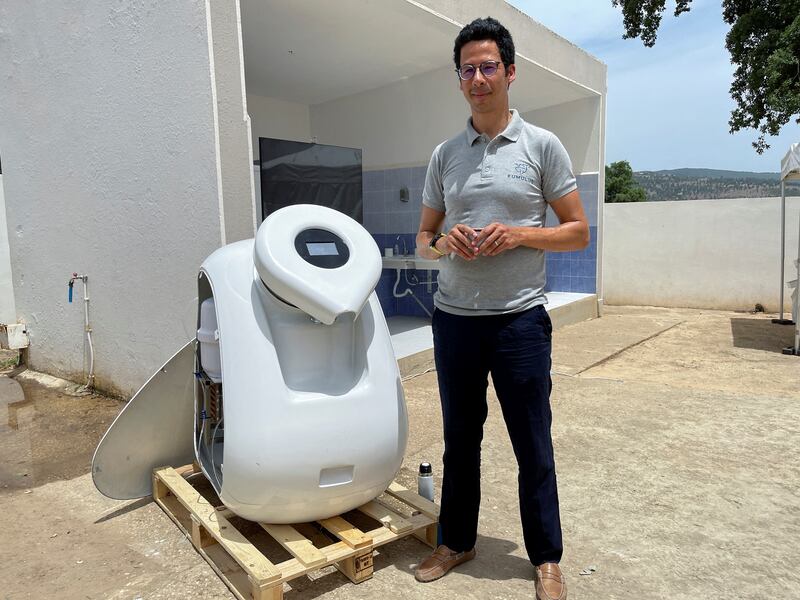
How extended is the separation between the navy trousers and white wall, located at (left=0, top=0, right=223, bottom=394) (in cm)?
164

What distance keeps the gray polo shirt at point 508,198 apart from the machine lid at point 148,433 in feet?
3.88

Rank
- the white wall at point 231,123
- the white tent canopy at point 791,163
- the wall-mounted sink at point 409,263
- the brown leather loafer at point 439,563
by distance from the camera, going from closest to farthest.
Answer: the brown leather loafer at point 439,563, the white wall at point 231,123, the white tent canopy at point 791,163, the wall-mounted sink at point 409,263

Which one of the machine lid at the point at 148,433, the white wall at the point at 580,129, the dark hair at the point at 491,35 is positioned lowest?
the machine lid at the point at 148,433

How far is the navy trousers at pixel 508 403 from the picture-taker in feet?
5.00

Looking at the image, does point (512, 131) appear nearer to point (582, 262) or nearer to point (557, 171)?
point (557, 171)

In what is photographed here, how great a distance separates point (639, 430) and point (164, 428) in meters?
2.31

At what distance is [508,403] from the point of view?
5.13 feet

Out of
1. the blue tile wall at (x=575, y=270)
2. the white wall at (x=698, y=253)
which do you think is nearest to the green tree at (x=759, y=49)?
the white wall at (x=698, y=253)

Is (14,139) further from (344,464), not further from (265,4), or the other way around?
(344,464)

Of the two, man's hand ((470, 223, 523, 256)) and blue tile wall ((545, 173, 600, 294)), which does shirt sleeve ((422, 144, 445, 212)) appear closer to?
man's hand ((470, 223, 523, 256))

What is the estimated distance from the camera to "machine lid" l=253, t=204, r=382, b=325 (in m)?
1.60

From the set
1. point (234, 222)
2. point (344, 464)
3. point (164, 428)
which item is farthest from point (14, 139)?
point (344, 464)


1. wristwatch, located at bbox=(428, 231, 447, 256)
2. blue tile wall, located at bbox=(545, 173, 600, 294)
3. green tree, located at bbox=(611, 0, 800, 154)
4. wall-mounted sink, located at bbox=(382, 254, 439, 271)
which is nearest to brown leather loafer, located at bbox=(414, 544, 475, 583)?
wristwatch, located at bbox=(428, 231, 447, 256)

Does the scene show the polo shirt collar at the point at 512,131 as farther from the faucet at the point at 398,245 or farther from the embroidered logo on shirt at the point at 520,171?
the faucet at the point at 398,245
